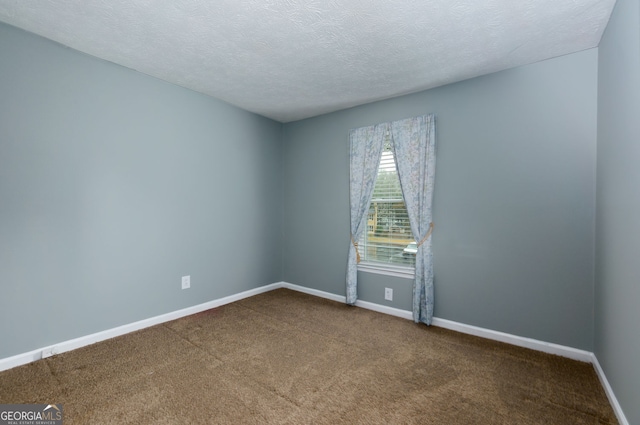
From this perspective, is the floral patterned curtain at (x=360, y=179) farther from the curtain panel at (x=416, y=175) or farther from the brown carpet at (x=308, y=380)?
the brown carpet at (x=308, y=380)

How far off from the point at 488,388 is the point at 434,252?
1.32 metres

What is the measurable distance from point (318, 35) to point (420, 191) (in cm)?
176

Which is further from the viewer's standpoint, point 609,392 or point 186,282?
point 186,282

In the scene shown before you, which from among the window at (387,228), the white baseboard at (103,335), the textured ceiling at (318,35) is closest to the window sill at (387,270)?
the window at (387,228)

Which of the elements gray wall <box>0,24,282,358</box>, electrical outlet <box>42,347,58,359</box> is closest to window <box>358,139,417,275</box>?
gray wall <box>0,24,282,358</box>

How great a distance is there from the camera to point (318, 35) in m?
2.11

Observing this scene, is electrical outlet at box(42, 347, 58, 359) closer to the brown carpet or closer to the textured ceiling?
the brown carpet

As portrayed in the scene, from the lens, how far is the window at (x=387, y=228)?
10.7ft

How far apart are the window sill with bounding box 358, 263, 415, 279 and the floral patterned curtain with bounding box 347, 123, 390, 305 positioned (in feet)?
0.36

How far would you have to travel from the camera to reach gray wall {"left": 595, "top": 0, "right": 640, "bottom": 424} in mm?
1477

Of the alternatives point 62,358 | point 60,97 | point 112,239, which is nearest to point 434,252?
point 112,239

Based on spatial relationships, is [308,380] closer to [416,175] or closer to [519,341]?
[519,341]

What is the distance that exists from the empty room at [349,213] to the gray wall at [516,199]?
18 mm

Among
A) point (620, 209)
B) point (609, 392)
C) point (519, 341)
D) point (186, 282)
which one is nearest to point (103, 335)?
point (186, 282)
